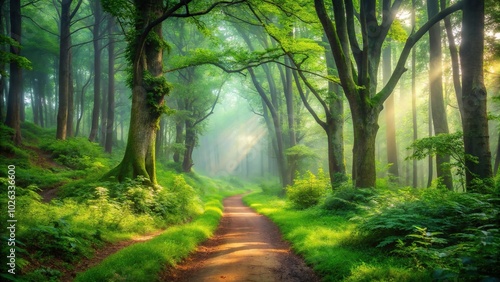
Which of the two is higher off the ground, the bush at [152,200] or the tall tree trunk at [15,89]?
the tall tree trunk at [15,89]

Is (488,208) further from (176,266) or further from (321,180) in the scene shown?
(321,180)

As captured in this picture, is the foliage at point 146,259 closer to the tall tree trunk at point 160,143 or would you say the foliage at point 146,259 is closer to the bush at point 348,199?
the bush at point 348,199

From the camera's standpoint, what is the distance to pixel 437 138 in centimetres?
908

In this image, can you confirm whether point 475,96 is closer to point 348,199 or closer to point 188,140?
point 348,199

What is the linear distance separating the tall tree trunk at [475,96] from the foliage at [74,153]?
15809mm

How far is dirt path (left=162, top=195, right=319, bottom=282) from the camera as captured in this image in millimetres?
5414

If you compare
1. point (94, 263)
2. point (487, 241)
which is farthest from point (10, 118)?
point (487, 241)

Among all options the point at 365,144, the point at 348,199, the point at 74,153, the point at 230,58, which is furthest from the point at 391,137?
the point at 74,153

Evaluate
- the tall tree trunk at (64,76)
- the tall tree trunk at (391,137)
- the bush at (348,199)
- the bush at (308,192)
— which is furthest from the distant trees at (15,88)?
the tall tree trunk at (391,137)

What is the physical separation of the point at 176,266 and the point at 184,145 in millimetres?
22097

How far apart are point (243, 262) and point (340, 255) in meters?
2.14

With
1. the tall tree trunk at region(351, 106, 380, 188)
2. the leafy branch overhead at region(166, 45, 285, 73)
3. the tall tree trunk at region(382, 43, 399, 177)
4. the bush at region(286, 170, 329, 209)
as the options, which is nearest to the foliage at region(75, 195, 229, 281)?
the tall tree trunk at region(351, 106, 380, 188)

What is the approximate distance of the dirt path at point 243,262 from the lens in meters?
5.41

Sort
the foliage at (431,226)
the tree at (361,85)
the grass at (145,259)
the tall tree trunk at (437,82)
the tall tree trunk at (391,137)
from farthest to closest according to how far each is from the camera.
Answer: the tall tree trunk at (391,137) → the tall tree trunk at (437,82) → the tree at (361,85) → the grass at (145,259) → the foliage at (431,226)
